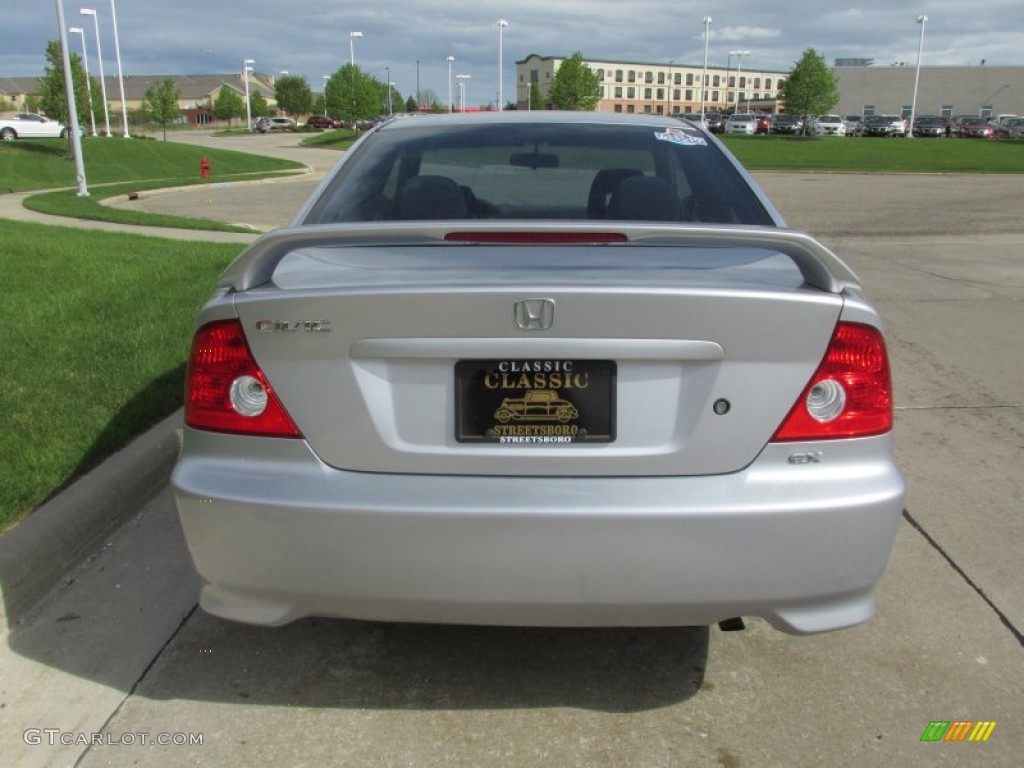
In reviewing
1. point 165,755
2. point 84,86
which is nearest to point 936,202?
point 165,755

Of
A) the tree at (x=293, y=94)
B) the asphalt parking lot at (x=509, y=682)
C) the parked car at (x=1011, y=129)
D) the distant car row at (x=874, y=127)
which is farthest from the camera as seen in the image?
the tree at (x=293, y=94)

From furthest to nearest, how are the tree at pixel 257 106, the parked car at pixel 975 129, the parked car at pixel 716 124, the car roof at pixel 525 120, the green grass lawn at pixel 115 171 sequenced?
1. the tree at pixel 257 106
2. the parked car at pixel 716 124
3. the parked car at pixel 975 129
4. the green grass lawn at pixel 115 171
5. the car roof at pixel 525 120

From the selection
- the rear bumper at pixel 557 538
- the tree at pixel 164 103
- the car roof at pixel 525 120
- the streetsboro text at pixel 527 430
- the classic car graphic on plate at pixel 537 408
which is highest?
the tree at pixel 164 103

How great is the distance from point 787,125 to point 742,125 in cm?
335

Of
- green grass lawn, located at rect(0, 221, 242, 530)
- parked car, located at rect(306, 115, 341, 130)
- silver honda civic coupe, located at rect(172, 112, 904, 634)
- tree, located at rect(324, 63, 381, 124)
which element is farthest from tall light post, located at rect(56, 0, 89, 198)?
parked car, located at rect(306, 115, 341, 130)

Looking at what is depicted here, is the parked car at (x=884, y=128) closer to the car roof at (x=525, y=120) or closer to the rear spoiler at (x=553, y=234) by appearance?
the car roof at (x=525, y=120)

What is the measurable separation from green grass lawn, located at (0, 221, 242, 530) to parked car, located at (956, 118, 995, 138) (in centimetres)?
6757

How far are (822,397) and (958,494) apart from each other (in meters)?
2.39

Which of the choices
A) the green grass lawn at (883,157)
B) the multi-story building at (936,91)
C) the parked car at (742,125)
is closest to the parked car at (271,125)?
the parked car at (742,125)

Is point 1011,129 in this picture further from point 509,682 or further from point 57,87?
point 509,682

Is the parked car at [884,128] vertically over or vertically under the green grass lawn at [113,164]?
over

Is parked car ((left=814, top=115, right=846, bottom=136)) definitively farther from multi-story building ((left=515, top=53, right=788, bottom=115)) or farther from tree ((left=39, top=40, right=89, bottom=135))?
multi-story building ((left=515, top=53, right=788, bottom=115))

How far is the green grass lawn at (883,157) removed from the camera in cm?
3262

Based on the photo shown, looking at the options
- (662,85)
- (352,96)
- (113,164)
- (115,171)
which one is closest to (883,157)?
(115,171)
